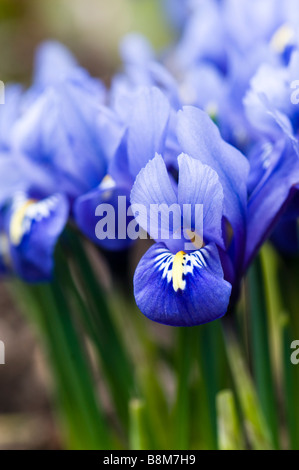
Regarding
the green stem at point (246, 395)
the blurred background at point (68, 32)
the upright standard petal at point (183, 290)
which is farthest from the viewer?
the blurred background at point (68, 32)

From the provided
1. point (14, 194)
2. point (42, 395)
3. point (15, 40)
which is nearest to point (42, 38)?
point (15, 40)

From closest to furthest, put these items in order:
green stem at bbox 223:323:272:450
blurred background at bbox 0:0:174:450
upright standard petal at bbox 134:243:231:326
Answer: upright standard petal at bbox 134:243:231:326 → green stem at bbox 223:323:272:450 → blurred background at bbox 0:0:174:450

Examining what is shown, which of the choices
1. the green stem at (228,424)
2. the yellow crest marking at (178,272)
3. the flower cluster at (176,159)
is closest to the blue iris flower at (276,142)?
the flower cluster at (176,159)

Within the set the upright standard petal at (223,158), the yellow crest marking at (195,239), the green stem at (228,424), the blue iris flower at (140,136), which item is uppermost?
the blue iris flower at (140,136)

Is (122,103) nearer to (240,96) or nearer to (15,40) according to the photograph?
(240,96)

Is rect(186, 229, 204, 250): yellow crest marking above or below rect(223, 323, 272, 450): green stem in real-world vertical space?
above

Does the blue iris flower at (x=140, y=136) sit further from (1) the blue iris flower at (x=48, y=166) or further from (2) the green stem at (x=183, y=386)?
(2) the green stem at (x=183, y=386)

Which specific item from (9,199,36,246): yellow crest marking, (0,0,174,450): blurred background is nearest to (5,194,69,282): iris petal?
(9,199,36,246): yellow crest marking

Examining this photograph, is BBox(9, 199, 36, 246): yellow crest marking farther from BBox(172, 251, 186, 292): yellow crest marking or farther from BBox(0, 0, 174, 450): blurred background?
BBox(0, 0, 174, 450): blurred background
